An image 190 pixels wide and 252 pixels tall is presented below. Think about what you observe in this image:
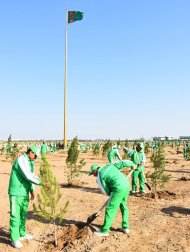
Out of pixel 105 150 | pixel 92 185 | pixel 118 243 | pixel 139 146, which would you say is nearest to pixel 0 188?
pixel 92 185

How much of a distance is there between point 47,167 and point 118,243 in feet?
6.59

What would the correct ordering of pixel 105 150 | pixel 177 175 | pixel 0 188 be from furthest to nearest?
pixel 105 150 → pixel 177 175 → pixel 0 188

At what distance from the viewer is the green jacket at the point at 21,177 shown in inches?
271

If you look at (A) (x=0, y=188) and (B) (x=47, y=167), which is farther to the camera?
(A) (x=0, y=188)

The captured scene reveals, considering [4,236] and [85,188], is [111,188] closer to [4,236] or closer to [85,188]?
[4,236]

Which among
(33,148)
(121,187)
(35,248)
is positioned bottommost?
(35,248)

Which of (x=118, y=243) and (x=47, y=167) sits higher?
(x=47, y=167)

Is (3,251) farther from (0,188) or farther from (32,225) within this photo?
(0,188)

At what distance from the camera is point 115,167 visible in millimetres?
7320

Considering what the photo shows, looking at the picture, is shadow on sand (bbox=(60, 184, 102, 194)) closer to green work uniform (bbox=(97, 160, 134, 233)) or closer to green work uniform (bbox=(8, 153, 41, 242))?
green work uniform (bbox=(97, 160, 134, 233))

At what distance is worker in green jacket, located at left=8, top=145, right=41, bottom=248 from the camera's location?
6875 mm

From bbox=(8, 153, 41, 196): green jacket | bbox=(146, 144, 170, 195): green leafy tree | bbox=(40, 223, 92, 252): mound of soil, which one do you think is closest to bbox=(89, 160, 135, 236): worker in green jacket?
bbox=(40, 223, 92, 252): mound of soil

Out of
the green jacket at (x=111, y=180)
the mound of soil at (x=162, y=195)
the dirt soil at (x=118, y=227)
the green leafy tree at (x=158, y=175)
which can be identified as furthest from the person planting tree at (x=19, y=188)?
the green leafy tree at (x=158, y=175)

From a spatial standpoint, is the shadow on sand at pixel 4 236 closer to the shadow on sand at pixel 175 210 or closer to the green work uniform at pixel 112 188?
the green work uniform at pixel 112 188
